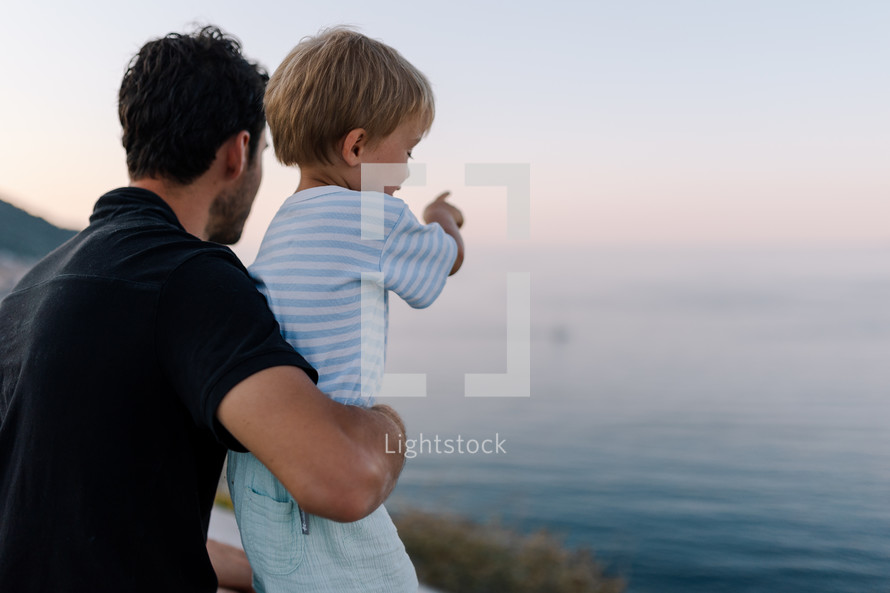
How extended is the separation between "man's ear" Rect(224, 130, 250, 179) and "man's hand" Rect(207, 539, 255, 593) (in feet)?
2.96

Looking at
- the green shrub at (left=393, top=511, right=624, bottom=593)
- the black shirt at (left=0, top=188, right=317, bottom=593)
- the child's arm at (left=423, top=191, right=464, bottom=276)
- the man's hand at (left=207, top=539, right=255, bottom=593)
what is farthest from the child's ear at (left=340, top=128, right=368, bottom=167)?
the green shrub at (left=393, top=511, right=624, bottom=593)

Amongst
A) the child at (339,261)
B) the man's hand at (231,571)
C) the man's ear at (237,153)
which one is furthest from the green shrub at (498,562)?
the man's ear at (237,153)

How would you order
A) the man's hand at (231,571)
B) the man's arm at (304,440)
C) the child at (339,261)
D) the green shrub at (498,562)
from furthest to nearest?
1. the green shrub at (498,562)
2. the man's hand at (231,571)
3. the child at (339,261)
4. the man's arm at (304,440)

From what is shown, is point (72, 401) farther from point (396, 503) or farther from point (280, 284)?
point (396, 503)

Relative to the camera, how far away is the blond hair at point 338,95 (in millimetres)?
1407

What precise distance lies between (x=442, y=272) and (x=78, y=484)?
71 cm

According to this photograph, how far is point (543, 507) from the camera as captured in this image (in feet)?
12.7

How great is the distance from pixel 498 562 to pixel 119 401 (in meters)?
2.55

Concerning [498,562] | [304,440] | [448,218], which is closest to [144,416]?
[304,440]

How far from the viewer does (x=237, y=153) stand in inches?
57.9

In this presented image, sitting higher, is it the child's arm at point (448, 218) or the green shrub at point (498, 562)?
the child's arm at point (448, 218)

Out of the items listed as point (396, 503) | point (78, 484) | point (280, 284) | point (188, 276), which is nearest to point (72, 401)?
point (78, 484)

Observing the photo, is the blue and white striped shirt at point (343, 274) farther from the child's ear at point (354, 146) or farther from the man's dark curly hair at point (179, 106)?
the man's dark curly hair at point (179, 106)

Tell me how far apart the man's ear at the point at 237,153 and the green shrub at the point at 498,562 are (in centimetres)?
231
